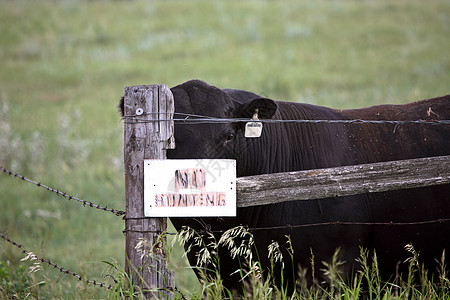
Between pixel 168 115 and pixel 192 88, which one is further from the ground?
pixel 192 88

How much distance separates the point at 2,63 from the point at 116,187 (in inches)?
720

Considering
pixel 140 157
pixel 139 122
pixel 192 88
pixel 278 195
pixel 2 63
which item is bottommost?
pixel 278 195

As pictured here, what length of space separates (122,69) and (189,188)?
2144 centimetres

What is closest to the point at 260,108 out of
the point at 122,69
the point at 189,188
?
the point at 189,188

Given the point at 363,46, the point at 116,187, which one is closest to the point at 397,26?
the point at 363,46

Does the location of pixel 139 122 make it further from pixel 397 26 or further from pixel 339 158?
pixel 397 26

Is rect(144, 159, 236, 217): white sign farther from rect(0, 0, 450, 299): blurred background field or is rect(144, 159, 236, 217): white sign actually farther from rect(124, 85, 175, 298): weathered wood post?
rect(0, 0, 450, 299): blurred background field

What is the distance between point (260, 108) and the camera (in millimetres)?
4613

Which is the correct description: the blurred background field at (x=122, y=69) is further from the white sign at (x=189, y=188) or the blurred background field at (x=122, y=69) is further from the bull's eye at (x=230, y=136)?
the bull's eye at (x=230, y=136)

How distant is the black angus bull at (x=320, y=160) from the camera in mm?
4539

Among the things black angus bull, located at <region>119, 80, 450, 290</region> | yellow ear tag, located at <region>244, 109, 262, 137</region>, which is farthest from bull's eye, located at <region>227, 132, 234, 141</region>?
yellow ear tag, located at <region>244, 109, 262, 137</region>

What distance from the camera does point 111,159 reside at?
13672 millimetres

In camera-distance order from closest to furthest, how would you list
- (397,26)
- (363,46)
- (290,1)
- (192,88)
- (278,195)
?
1. (278,195)
2. (192,88)
3. (363,46)
4. (397,26)
5. (290,1)

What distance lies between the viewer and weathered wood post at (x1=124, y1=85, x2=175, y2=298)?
3.84m
